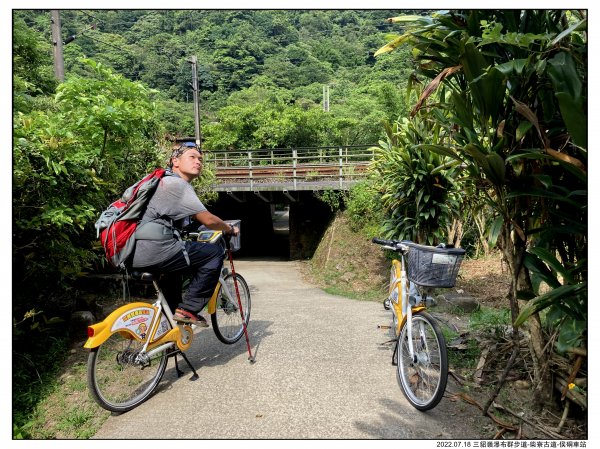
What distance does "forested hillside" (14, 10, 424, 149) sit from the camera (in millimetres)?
25084

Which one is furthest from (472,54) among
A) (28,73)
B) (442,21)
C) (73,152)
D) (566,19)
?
(28,73)

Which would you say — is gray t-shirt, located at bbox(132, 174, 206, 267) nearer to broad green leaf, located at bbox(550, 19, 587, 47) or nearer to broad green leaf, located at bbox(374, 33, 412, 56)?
broad green leaf, located at bbox(374, 33, 412, 56)

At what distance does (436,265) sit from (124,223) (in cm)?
210

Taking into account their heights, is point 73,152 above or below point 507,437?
above

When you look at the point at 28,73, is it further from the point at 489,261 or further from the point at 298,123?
the point at 298,123

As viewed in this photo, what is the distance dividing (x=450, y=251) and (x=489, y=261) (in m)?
6.99

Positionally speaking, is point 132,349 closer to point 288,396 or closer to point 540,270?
point 288,396

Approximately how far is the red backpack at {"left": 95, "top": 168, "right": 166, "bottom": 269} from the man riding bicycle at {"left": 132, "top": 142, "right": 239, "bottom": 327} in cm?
5

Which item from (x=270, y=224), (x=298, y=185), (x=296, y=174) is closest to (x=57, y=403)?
(x=298, y=185)

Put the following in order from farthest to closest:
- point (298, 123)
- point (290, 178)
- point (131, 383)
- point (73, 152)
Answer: point (298, 123) → point (290, 178) → point (73, 152) → point (131, 383)

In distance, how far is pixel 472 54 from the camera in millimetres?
2516

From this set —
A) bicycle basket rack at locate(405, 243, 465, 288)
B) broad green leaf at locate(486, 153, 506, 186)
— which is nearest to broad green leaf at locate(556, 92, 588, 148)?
broad green leaf at locate(486, 153, 506, 186)

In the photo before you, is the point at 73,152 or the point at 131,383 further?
the point at 73,152

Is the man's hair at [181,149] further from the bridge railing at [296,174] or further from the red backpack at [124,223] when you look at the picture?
the bridge railing at [296,174]
